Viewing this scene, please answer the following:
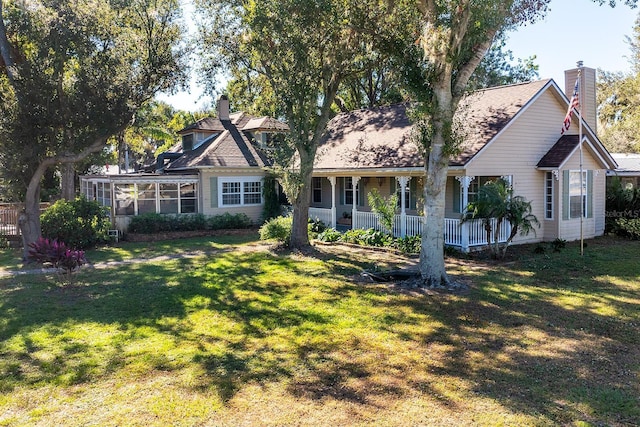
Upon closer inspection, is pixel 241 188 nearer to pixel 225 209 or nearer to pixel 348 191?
pixel 225 209

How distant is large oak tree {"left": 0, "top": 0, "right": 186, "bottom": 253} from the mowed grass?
4368 mm

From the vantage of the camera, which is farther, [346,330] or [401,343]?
[346,330]

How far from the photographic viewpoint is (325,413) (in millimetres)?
5316

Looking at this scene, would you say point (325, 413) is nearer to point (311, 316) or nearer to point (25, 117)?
point (311, 316)

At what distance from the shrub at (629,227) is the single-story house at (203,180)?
14235 millimetres

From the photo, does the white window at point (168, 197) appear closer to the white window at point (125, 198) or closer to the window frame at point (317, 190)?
the white window at point (125, 198)

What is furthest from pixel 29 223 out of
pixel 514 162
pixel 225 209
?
→ pixel 514 162

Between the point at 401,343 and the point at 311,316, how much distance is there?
2033 millimetres

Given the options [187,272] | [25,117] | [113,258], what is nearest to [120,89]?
[25,117]

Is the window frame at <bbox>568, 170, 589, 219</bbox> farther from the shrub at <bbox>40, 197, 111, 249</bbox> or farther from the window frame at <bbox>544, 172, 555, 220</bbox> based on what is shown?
the shrub at <bbox>40, 197, 111, 249</bbox>

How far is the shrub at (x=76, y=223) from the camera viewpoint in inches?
659

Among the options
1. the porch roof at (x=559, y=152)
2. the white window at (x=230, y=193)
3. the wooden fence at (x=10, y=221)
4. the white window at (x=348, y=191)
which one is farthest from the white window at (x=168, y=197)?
the porch roof at (x=559, y=152)

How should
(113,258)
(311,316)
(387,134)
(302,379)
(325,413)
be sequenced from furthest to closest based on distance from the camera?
(387,134)
(113,258)
(311,316)
(302,379)
(325,413)

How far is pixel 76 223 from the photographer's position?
1717 cm
